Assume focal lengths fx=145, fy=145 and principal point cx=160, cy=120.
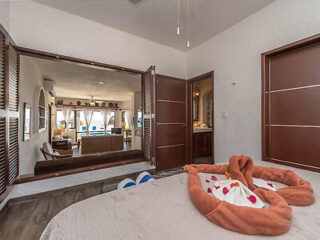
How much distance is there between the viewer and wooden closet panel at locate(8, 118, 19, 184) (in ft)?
5.45

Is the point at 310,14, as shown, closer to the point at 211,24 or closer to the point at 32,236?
the point at 211,24

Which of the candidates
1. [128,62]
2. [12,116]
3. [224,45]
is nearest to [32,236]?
[12,116]

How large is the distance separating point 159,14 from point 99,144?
13.4 feet

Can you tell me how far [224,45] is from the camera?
2.63 metres

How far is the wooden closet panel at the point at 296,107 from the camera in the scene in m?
1.63

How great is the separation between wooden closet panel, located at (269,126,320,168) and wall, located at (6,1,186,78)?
2307mm

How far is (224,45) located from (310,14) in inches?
43.8

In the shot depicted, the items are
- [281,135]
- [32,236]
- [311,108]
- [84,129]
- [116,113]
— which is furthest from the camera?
[116,113]

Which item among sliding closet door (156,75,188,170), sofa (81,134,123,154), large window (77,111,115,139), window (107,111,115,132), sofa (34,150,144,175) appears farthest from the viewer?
window (107,111,115,132)

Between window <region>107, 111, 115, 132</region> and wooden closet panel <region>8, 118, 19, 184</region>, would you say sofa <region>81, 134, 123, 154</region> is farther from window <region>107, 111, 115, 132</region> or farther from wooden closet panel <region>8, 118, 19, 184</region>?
window <region>107, 111, 115, 132</region>

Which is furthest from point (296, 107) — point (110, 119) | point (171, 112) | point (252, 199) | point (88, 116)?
point (88, 116)

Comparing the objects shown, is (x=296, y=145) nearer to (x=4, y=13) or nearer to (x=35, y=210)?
(x=35, y=210)

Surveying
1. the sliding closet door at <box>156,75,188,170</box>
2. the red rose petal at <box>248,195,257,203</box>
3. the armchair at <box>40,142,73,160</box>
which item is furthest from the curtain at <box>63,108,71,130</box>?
the red rose petal at <box>248,195,257,203</box>

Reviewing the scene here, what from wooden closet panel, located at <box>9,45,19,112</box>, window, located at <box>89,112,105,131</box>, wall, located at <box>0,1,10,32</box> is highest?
wall, located at <box>0,1,10,32</box>
